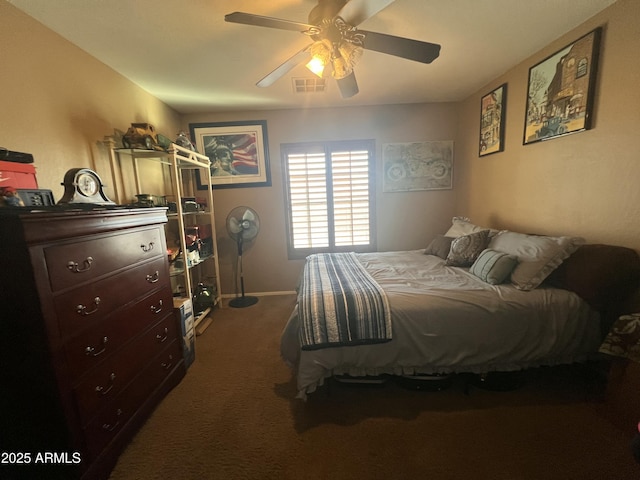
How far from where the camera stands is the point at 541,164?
227 cm

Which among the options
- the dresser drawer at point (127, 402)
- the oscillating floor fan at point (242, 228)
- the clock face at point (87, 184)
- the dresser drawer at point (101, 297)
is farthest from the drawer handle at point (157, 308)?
the oscillating floor fan at point (242, 228)

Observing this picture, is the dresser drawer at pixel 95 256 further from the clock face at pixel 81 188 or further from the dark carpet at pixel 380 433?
the dark carpet at pixel 380 433

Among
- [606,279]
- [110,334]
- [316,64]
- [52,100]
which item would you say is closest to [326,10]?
[316,64]

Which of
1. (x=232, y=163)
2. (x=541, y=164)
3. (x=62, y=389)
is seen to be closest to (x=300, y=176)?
(x=232, y=163)

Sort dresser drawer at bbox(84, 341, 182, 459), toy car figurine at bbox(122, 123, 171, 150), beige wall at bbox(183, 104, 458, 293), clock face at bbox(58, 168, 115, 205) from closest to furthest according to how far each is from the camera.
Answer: dresser drawer at bbox(84, 341, 182, 459)
clock face at bbox(58, 168, 115, 205)
toy car figurine at bbox(122, 123, 171, 150)
beige wall at bbox(183, 104, 458, 293)

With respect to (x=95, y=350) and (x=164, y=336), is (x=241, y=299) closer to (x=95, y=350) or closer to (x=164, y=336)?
(x=164, y=336)

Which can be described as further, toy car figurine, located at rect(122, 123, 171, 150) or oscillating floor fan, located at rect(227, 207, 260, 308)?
oscillating floor fan, located at rect(227, 207, 260, 308)

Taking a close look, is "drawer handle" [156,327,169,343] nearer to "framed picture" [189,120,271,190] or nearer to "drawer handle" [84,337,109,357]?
"drawer handle" [84,337,109,357]

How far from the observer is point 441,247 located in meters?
2.81

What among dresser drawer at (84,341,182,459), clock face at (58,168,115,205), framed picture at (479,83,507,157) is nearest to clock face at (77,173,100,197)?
clock face at (58,168,115,205)

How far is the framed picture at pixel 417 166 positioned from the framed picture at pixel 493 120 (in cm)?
50

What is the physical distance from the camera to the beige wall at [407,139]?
1567 millimetres

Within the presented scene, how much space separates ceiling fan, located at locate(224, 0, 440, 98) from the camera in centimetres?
132

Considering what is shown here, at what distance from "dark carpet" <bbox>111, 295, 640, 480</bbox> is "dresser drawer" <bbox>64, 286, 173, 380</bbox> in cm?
60
